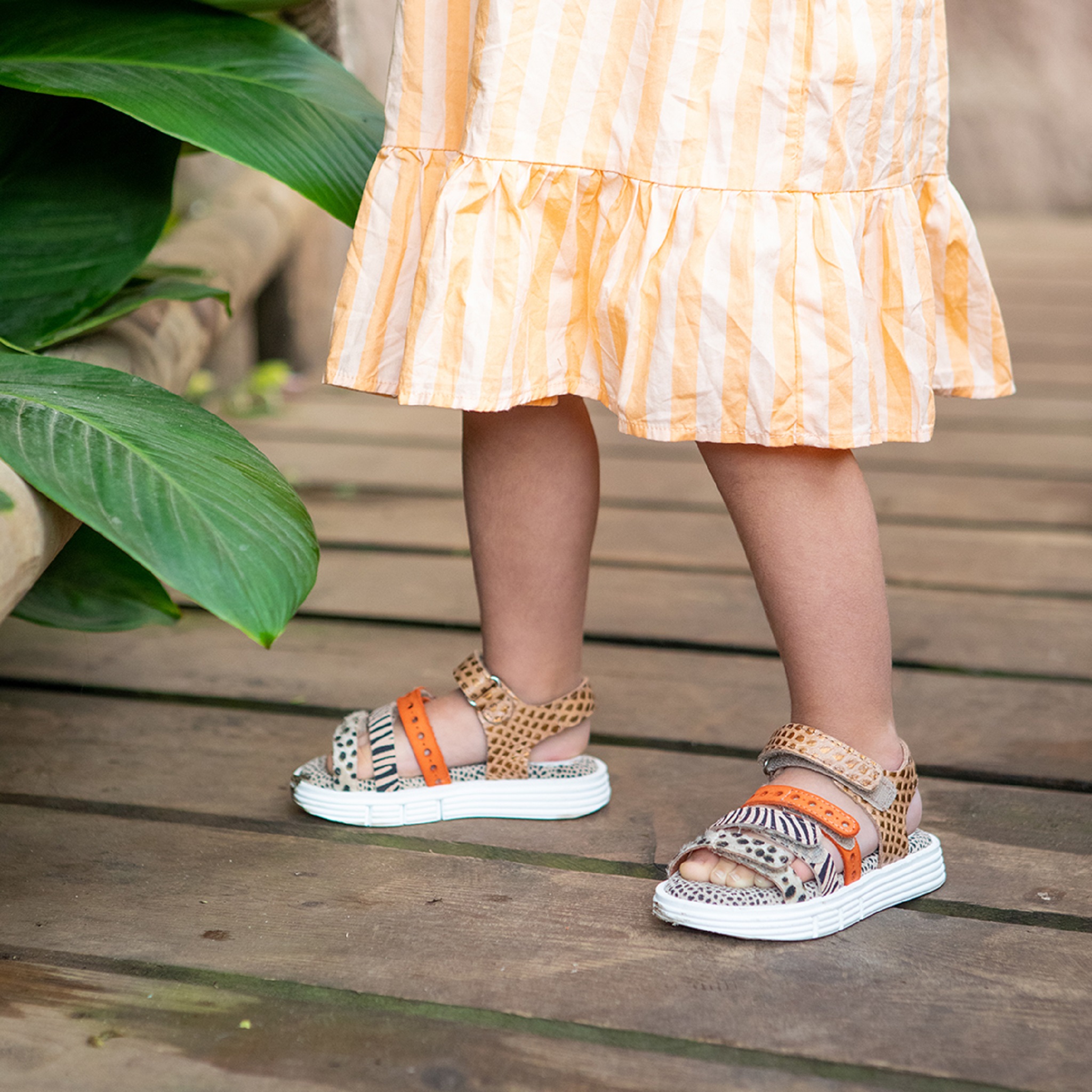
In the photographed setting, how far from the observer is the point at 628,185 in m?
0.78

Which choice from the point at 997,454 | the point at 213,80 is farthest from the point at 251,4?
the point at 997,454

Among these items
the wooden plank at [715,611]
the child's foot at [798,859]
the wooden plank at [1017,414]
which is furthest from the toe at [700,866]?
the wooden plank at [1017,414]

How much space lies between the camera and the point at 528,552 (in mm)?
928

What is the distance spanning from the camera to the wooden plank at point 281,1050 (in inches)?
25.6

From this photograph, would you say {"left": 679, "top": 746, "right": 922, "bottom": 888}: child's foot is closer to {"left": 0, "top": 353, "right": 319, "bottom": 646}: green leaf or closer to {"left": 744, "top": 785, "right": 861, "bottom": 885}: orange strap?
{"left": 744, "top": 785, "right": 861, "bottom": 885}: orange strap

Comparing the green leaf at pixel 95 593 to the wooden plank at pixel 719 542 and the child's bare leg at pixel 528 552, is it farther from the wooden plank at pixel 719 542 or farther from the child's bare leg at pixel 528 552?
the wooden plank at pixel 719 542

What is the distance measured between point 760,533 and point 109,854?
1.56ft

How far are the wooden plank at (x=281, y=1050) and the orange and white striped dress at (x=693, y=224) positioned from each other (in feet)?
1.12

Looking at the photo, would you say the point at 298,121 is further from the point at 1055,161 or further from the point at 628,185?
the point at 1055,161

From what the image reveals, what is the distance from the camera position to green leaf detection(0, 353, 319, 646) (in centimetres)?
71

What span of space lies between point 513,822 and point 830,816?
235mm

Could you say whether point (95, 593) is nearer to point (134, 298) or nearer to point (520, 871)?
point (134, 298)

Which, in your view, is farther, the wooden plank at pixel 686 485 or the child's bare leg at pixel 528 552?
the wooden plank at pixel 686 485

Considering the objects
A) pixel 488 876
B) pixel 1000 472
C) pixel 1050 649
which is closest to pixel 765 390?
pixel 488 876
